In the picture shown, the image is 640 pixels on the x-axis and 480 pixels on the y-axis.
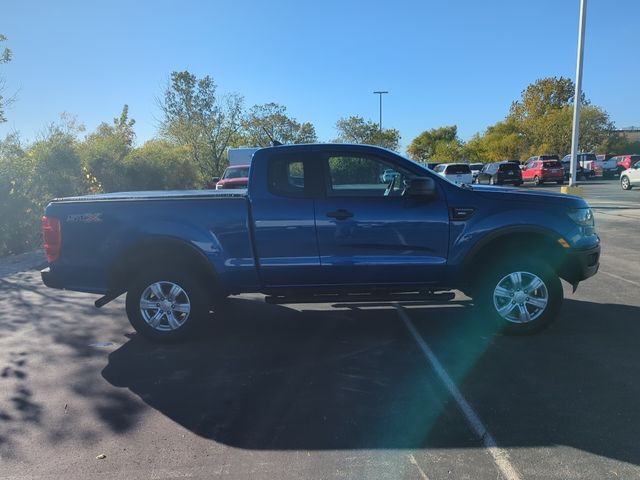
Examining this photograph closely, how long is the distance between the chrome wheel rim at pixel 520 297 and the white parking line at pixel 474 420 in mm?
915

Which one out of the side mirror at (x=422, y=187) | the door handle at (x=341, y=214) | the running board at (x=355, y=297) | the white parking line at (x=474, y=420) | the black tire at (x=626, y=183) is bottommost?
the white parking line at (x=474, y=420)

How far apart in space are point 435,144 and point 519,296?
75.1m

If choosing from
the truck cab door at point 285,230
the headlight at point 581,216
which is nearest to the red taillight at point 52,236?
the truck cab door at point 285,230

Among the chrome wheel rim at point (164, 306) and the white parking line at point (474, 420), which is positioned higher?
the chrome wheel rim at point (164, 306)

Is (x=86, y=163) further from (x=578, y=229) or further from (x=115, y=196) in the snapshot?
(x=578, y=229)

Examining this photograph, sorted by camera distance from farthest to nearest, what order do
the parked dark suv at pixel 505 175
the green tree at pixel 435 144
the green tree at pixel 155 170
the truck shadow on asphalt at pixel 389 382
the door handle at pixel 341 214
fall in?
the green tree at pixel 435 144
the parked dark suv at pixel 505 175
the green tree at pixel 155 170
the door handle at pixel 341 214
the truck shadow on asphalt at pixel 389 382

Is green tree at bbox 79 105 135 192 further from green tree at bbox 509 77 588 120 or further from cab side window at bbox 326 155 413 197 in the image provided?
green tree at bbox 509 77 588 120

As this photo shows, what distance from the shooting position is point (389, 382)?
421cm

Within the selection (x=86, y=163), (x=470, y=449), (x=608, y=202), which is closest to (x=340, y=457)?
(x=470, y=449)

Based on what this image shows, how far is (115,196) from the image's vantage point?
5.45 m

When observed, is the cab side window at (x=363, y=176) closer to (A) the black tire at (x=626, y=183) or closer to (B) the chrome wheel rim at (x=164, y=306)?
(B) the chrome wheel rim at (x=164, y=306)

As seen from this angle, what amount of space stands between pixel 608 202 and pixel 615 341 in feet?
56.9

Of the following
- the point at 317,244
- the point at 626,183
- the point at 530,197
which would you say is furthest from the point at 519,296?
the point at 626,183

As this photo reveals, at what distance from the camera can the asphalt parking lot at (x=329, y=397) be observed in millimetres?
3123
